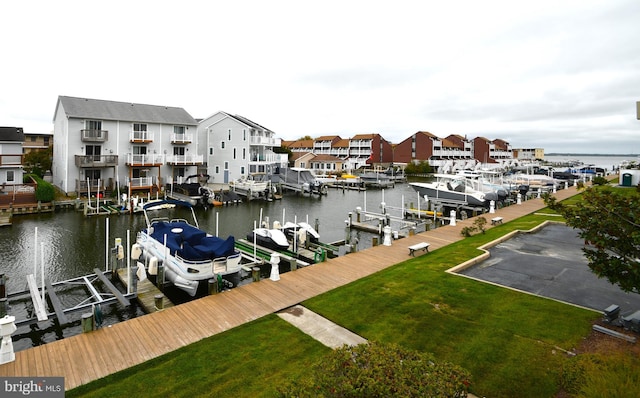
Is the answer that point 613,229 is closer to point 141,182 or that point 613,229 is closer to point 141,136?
point 141,182

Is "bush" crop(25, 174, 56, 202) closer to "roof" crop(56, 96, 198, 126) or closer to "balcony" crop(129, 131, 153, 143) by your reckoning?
"roof" crop(56, 96, 198, 126)

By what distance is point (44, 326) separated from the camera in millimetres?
11906

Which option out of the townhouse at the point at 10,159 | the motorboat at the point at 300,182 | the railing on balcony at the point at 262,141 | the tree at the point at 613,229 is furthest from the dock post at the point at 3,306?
the railing on balcony at the point at 262,141

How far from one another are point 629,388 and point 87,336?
444 inches

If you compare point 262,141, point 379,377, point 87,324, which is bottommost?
point 87,324

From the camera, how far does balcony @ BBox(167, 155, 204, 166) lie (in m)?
A: 40.2

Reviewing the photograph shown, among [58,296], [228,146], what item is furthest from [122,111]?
[58,296]

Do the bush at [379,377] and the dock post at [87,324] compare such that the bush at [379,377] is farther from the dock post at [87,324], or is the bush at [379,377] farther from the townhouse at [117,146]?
the townhouse at [117,146]

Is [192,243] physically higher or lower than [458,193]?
lower

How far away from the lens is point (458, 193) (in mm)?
34562

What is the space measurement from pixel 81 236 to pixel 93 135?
1711 cm

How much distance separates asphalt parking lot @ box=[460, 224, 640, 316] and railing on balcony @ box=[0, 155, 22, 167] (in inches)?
1550

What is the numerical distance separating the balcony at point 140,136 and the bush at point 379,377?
39976mm

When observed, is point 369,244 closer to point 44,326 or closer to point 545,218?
point 545,218
